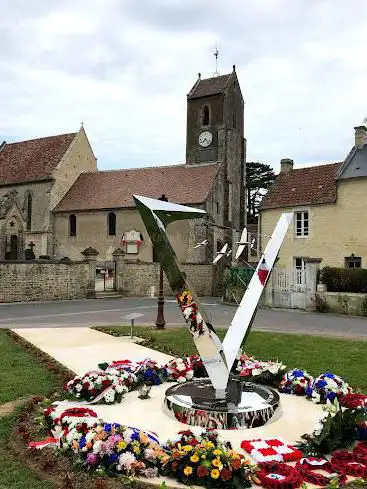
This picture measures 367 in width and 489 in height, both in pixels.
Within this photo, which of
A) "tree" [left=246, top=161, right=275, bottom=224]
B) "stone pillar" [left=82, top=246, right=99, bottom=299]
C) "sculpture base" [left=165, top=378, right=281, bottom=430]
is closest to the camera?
"sculpture base" [left=165, top=378, right=281, bottom=430]

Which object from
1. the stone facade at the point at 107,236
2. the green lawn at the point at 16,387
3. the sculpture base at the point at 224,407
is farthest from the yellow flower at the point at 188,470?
the stone facade at the point at 107,236

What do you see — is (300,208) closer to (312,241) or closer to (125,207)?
(312,241)

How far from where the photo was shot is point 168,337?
12.5 metres

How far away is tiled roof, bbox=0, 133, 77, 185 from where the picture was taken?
3806cm

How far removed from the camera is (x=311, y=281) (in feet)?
68.6

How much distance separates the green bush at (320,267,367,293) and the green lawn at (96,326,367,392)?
8.96m

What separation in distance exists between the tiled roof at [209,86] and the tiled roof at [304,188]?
14.3 m

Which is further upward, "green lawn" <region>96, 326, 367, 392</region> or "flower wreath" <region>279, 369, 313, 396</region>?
"flower wreath" <region>279, 369, 313, 396</region>

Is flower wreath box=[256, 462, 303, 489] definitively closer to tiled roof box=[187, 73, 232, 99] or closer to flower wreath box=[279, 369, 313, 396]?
flower wreath box=[279, 369, 313, 396]

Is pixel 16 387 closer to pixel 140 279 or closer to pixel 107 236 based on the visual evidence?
pixel 140 279

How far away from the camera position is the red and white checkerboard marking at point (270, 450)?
4.73 meters

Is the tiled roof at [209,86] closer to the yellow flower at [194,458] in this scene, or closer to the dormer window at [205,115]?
the dormer window at [205,115]

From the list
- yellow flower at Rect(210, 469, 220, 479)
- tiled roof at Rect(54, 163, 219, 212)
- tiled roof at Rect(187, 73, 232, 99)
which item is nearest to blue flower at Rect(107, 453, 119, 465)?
yellow flower at Rect(210, 469, 220, 479)

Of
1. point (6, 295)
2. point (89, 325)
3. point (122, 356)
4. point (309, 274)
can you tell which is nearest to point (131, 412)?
point (122, 356)
